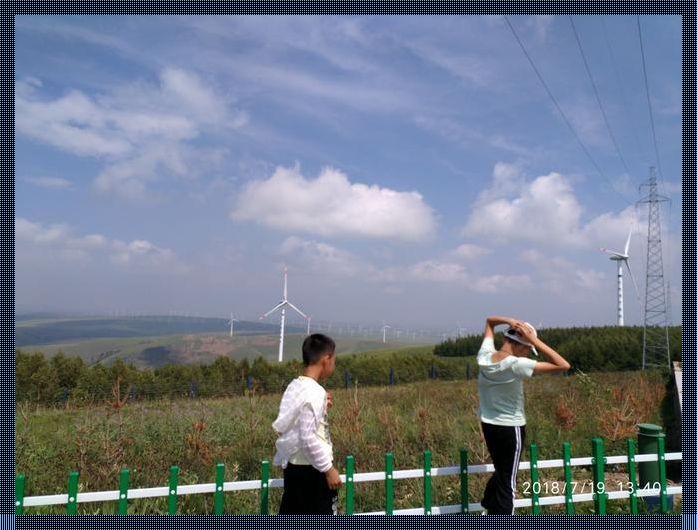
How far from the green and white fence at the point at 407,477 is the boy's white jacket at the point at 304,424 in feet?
2.66

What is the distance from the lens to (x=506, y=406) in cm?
348

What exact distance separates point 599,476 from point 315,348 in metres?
2.90

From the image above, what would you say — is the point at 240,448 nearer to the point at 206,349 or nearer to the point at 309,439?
the point at 309,439

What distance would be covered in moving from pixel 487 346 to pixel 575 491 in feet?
8.96

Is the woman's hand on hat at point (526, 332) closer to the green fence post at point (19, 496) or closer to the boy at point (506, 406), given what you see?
the boy at point (506, 406)

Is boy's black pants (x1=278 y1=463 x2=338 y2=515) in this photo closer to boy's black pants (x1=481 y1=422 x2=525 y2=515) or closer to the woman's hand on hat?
boy's black pants (x1=481 y1=422 x2=525 y2=515)

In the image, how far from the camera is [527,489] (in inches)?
201

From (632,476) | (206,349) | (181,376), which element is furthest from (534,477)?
(206,349)

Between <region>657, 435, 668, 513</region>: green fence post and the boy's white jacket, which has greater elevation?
the boy's white jacket

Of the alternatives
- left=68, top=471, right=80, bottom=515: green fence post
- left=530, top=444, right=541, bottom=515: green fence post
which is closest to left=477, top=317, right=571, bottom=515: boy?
left=530, top=444, right=541, bottom=515: green fence post

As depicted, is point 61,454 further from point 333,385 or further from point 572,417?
point 333,385

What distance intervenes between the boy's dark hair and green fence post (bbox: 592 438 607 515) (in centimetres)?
261

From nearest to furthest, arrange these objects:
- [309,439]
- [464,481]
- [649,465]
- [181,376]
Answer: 1. [309,439]
2. [464,481]
3. [649,465]
4. [181,376]

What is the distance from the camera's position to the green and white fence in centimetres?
356
